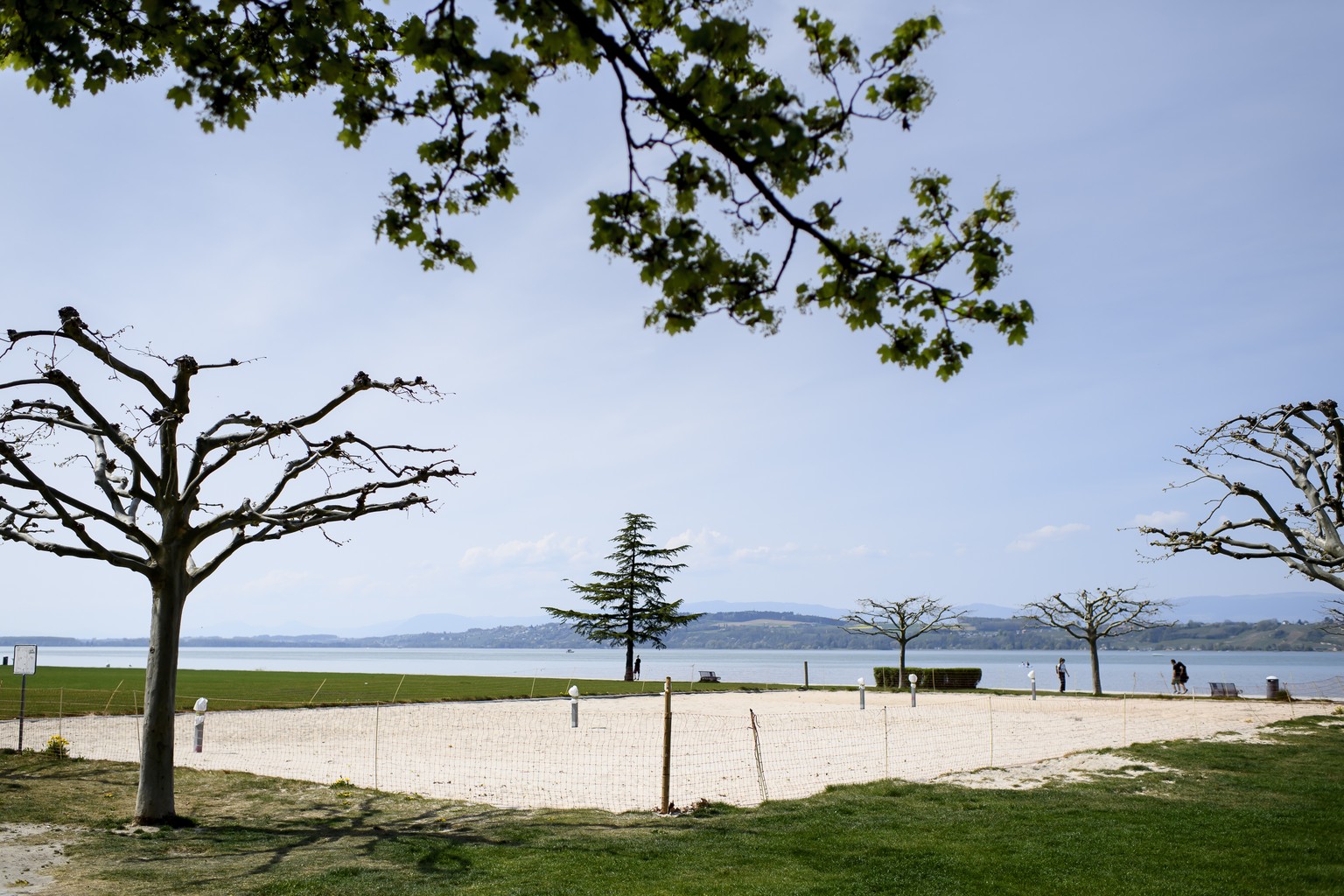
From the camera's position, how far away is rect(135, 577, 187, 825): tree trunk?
39.2 ft

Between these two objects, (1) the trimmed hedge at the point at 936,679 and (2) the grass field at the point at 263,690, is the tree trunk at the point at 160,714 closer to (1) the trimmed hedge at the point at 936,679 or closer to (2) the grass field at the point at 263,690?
(2) the grass field at the point at 263,690

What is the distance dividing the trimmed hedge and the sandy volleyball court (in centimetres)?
1342

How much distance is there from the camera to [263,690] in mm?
38750

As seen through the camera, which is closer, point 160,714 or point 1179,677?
point 160,714

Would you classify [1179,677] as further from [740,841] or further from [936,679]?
[740,841]

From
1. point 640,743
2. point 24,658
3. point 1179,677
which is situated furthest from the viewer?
point 1179,677

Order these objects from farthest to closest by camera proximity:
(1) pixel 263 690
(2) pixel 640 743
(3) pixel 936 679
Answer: (3) pixel 936 679, (1) pixel 263 690, (2) pixel 640 743

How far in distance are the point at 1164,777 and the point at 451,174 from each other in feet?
47.3

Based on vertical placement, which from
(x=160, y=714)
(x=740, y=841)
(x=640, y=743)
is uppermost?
(x=160, y=714)

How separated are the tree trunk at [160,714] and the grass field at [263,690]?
17.0m

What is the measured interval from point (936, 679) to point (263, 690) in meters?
31.2

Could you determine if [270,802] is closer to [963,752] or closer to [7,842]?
[7,842]

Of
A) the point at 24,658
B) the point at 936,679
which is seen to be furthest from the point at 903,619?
the point at 24,658

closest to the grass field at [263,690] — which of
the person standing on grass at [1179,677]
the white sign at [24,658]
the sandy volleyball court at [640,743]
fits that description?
the sandy volleyball court at [640,743]
